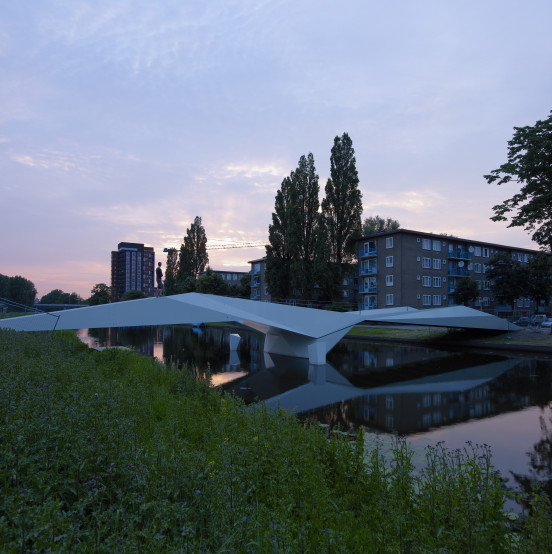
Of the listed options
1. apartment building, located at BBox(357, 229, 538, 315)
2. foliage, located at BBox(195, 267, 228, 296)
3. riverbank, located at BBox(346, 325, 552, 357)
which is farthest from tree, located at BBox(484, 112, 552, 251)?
foliage, located at BBox(195, 267, 228, 296)

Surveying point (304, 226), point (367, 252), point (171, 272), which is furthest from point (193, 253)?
point (367, 252)

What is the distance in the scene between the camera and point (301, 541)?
3.18 metres

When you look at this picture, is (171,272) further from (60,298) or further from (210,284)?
(60,298)

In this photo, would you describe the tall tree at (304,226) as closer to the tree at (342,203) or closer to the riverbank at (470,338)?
the tree at (342,203)

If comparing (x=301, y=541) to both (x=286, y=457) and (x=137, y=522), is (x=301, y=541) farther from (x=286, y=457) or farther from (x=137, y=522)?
(x=286, y=457)

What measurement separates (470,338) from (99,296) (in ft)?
210

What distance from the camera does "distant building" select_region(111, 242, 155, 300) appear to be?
550ft

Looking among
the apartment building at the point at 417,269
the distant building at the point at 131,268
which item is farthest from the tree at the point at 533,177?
the distant building at the point at 131,268

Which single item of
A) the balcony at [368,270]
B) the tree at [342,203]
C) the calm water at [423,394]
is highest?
the tree at [342,203]

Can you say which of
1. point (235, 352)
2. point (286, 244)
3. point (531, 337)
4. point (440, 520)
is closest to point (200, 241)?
point (286, 244)

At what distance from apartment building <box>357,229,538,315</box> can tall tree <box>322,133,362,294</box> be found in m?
5.59

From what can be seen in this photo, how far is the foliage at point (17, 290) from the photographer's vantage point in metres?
89.1

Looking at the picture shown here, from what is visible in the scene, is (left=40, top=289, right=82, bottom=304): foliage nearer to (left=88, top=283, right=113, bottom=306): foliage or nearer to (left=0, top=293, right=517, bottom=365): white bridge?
(left=88, top=283, right=113, bottom=306): foliage

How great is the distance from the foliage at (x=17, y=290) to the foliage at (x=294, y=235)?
6711 centimetres
